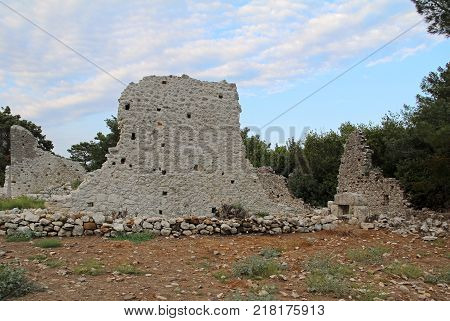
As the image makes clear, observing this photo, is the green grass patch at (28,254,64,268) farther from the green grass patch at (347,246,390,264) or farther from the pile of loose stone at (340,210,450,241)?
the pile of loose stone at (340,210,450,241)

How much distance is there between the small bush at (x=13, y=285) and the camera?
595cm

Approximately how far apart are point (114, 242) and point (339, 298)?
221 inches

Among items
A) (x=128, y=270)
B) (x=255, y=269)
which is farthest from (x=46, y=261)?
(x=255, y=269)

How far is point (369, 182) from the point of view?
750 inches

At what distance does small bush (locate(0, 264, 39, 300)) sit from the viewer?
234 inches

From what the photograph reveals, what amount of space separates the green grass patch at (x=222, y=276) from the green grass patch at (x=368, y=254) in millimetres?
3000

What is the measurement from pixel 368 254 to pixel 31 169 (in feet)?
68.1

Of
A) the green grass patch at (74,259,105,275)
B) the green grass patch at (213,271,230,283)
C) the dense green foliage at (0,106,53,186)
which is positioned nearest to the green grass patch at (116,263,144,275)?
the green grass patch at (74,259,105,275)

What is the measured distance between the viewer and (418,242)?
435 inches

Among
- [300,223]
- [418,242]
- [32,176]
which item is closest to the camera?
[418,242]

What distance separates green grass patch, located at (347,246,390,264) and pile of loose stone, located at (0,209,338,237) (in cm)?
266

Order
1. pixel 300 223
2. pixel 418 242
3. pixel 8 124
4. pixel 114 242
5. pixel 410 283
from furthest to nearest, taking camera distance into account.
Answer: pixel 8 124 → pixel 300 223 → pixel 418 242 → pixel 114 242 → pixel 410 283

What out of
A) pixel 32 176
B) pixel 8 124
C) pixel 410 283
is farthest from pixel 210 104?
pixel 8 124

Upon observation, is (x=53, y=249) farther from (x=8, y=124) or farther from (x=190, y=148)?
(x=8, y=124)
